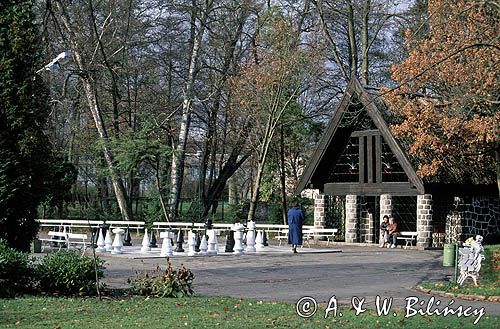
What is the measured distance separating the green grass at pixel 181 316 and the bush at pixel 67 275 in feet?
2.51

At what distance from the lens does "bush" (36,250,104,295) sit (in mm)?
15773

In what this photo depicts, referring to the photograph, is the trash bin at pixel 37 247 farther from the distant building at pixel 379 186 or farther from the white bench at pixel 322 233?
the distant building at pixel 379 186

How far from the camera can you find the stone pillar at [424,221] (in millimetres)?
31386

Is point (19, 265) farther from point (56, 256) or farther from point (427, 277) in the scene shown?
point (427, 277)

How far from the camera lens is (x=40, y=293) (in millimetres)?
15898

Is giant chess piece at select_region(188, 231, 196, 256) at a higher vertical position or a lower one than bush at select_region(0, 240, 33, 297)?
higher

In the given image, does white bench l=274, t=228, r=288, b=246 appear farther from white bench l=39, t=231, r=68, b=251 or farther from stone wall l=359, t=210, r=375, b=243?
white bench l=39, t=231, r=68, b=251

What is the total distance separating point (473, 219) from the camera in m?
34.5

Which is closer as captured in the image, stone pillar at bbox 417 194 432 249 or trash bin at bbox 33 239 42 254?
trash bin at bbox 33 239 42 254

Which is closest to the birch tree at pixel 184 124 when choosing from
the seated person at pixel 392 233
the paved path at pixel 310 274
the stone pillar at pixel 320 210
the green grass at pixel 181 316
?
the stone pillar at pixel 320 210

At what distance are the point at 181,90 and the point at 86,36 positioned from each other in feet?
24.9

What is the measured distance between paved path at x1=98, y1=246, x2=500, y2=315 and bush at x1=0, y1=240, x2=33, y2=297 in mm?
2286

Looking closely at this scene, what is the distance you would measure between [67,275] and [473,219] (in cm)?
2284

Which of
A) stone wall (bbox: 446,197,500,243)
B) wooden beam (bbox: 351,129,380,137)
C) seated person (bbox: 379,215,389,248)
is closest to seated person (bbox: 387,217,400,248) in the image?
seated person (bbox: 379,215,389,248)
